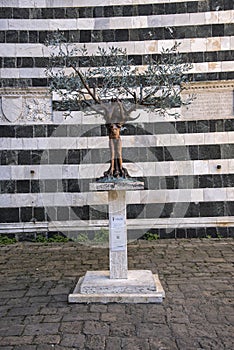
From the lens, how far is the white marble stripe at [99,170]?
8547mm

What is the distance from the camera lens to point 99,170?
28.2ft

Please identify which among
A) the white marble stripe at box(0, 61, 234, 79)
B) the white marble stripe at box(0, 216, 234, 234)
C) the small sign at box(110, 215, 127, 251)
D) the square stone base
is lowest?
the square stone base

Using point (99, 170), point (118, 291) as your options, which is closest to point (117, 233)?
point (118, 291)

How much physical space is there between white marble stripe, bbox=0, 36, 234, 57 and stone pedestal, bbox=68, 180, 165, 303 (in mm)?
4616

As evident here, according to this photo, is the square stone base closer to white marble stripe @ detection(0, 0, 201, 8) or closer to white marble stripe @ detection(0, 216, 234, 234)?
white marble stripe @ detection(0, 216, 234, 234)

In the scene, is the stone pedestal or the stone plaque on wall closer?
the stone pedestal

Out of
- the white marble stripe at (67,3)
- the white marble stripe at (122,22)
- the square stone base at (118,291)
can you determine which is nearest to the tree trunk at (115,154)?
the square stone base at (118,291)

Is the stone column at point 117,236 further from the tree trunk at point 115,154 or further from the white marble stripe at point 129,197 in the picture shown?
the white marble stripe at point 129,197

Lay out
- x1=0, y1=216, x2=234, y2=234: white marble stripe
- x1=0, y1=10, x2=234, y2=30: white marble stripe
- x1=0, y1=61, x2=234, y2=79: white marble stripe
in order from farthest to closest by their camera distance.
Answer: x1=0, y1=10, x2=234, y2=30: white marble stripe → x1=0, y1=61, x2=234, y2=79: white marble stripe → x1=0, y1=216, x2=234, y2=234: white marble stripe

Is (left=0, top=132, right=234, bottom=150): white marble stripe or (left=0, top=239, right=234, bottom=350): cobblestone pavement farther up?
(left=0, top=132, right=234, bottom=150): white marble stripe

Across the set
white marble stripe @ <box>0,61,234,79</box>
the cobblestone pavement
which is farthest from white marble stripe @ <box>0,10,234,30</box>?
the cobblestone pavement

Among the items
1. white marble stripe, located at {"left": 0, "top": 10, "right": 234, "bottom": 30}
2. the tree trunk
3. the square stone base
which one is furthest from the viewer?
white marble stripe, located at {"left": 0, "top": 10, "right": 234, "bottom": 30}

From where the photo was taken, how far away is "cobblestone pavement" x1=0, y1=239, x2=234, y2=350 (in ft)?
12.3

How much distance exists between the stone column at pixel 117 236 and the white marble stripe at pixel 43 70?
4.36m
